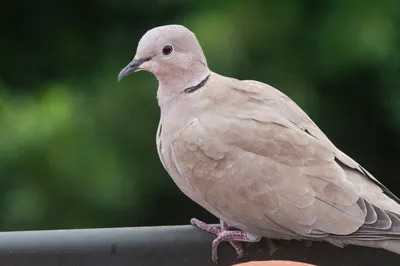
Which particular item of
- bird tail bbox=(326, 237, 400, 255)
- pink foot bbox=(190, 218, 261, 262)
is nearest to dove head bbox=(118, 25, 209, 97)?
pink foot bbox=(190, 218, 261, 262)

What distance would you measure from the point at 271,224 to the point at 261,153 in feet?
0.34

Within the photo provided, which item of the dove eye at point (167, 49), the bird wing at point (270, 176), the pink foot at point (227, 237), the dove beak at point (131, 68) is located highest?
the dove eye at point (167, 49)

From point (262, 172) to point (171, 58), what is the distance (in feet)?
0.78

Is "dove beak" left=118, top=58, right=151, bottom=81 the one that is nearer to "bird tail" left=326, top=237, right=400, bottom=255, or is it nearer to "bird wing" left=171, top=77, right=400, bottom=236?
"bird wing" left=171, top=77, right=400, bottom=236

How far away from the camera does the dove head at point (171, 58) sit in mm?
1172

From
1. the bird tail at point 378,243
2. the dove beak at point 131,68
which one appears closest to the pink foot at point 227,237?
the bird tail at point 378,243

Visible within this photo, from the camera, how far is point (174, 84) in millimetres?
1230

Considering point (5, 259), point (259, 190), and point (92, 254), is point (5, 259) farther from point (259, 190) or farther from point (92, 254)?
point (259, 190)

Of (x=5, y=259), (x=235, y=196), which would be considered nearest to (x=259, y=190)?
(x=235, y=196)

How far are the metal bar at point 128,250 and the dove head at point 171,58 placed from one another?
24 centimetres

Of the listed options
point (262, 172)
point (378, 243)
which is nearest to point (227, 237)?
point (262, 172)

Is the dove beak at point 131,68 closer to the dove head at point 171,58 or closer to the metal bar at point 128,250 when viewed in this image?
the dove head at point 171,58

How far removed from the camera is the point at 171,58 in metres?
1.20

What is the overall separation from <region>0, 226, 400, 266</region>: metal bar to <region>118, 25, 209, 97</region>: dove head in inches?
9.6
